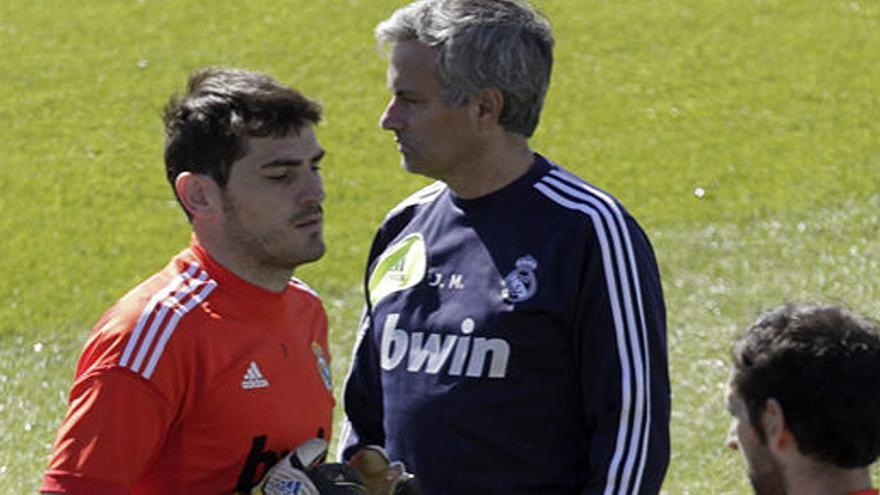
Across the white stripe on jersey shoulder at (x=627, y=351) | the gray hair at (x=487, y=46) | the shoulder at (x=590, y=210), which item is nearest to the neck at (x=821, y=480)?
the white stripe on jersey shoulder at (x=627, y=351)

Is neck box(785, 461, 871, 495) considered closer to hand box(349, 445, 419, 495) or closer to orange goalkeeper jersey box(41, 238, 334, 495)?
hand box(349, 445, 419, 495)

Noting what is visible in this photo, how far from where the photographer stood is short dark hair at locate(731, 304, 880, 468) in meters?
3.95

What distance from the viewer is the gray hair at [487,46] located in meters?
5.06

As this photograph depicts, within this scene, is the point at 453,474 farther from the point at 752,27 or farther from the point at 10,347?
the point at 752,27

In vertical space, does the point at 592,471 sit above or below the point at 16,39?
below

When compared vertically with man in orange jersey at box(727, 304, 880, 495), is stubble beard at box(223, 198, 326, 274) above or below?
above

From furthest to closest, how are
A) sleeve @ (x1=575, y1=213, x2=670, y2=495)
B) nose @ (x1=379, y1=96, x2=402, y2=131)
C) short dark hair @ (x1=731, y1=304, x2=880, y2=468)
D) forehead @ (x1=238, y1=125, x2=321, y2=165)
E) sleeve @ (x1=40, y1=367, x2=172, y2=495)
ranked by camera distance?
nose @ (x1=379, y1=96, x2=402, y2=131) < forehead @ (x1=238, y1=125, x2=321, y2=165) < sleeve @ (x1=575, y1=213, x2=670, y2=495) < sleeve @ (x1=40, y1=367, x2=172, y2=495) < short dark hair @ (x1=731, y1=304, x2=880, y2=468)

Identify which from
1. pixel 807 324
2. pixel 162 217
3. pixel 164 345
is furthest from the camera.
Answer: pixel 162 217

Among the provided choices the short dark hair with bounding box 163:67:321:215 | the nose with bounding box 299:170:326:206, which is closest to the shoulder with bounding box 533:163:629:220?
the nose with bounding box 299:170:326:206

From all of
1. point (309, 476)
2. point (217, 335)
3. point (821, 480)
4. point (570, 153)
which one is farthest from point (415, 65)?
point (570, 153)

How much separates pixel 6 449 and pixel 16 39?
27.3 feet

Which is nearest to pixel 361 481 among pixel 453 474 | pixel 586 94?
pixel 453 474

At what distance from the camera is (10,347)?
11.4 m

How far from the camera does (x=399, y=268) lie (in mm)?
5262
